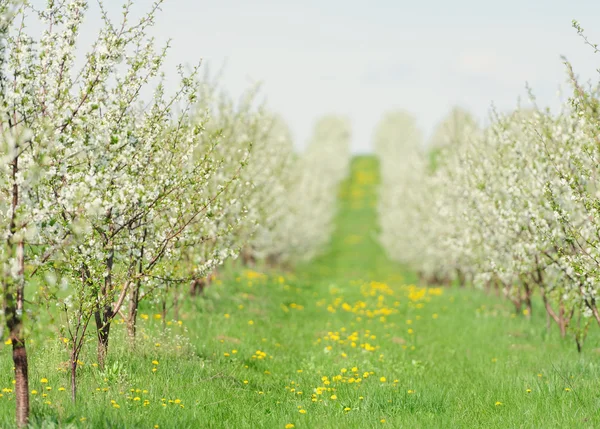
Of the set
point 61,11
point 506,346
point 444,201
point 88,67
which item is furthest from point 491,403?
point 444,201

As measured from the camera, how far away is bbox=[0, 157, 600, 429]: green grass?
7500 mm

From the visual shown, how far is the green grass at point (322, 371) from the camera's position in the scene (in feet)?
24.6

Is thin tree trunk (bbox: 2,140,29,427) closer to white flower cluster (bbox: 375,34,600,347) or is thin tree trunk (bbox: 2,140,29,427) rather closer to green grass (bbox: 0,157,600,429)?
green grass (bbox: 0,157,600,429)

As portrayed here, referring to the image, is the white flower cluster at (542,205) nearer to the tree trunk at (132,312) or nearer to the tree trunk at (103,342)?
the tree trunk at (132,312)

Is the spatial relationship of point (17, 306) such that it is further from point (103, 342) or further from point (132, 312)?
point (132, 312)

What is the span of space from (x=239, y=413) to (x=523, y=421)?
3.89m

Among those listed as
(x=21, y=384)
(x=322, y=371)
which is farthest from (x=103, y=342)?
(x=322, y=371)

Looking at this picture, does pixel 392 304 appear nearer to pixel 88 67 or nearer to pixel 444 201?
Answer: pixel 444 201

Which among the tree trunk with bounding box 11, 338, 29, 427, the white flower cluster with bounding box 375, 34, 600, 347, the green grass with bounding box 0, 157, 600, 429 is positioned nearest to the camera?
the tree trunk with bounding box 11, 338, 29, 427

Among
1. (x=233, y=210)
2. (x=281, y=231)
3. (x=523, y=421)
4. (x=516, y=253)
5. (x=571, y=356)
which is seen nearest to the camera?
(x=523, y=421)

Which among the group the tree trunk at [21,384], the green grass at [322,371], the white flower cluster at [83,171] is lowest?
the green grass at [322,371]

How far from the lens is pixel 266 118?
61.0ft

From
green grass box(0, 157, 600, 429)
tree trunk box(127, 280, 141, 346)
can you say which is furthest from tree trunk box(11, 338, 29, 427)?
tree trunk box(127, 280, 141, 346)

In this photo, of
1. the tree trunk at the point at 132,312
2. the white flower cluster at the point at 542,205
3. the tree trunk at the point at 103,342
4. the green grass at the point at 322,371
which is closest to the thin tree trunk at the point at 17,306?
the green grass at the point at 322,371
